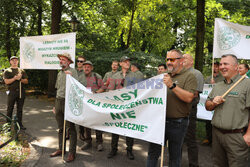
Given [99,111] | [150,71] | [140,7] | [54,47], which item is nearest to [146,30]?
[140,7]

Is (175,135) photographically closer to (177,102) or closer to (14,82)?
(177,102)

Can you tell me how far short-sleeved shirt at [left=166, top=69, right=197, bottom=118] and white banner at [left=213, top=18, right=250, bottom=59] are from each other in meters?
3.21

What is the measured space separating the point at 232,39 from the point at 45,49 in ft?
17.8

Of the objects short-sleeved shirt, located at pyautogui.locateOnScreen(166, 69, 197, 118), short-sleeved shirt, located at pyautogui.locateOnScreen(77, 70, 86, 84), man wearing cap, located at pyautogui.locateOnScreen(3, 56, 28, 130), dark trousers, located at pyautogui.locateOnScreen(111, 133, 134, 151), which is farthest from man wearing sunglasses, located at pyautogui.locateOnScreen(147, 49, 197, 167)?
man wearing cap, located at pyautogui.locateOnScreen(3, 56, 28, 130)

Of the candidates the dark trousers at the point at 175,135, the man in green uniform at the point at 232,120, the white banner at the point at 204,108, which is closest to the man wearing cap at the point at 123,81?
the dark trousers at the point at 175,135

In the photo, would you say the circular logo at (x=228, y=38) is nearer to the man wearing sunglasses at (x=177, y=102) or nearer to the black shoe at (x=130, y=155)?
the man wearing sunglasses at (x=177, y=102)

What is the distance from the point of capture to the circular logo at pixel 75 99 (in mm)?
4230

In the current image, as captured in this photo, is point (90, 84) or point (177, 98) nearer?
point (177, 98)

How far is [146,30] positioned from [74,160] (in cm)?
1141

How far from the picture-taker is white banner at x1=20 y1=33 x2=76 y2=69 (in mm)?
5648

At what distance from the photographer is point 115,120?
3758 mm

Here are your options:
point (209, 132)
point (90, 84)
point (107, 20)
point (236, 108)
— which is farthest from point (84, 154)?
point (107, 20)

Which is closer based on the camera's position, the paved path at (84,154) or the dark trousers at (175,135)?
the dark trousers at (175,135)

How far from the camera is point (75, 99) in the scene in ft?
14.1
